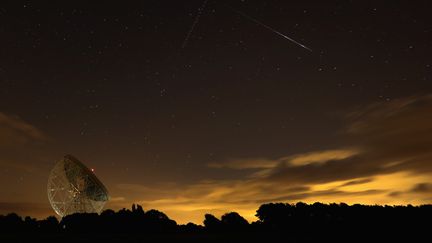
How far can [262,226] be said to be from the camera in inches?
1133

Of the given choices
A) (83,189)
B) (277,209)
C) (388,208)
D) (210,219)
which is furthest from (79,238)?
(83,189)

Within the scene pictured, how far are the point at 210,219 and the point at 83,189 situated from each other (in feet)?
68.4

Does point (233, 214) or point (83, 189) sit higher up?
point (83, 189)

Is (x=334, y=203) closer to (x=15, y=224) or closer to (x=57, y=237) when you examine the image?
(x=57, y=237)

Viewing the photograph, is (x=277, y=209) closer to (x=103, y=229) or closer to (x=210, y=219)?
(x=210, y=219)

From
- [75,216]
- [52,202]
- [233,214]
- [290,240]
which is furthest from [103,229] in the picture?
[52,202]

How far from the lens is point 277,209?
30.0m

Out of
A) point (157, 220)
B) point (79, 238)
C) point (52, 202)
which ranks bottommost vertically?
point (79, 238)

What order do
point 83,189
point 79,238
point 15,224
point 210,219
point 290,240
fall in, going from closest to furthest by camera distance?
1. point 79,238
2. point 290,240
3. point 15,224
4. point 210,219
5. point 83,189

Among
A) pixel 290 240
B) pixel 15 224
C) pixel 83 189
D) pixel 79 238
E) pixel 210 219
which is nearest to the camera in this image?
pixel 79 238

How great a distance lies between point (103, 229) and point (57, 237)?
370 centimetres

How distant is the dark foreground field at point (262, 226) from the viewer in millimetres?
24531

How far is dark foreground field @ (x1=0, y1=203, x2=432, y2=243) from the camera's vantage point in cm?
2453

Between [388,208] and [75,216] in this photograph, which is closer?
[75,216]
